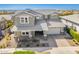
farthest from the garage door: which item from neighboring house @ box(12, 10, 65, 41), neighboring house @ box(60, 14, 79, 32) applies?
neighboring house @ box(60, 14, 79, 32)

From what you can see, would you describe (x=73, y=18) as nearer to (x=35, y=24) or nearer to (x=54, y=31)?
(x=54, y=31)

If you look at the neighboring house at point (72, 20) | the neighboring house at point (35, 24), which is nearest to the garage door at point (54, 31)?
the neighboring house at point (35, 24)

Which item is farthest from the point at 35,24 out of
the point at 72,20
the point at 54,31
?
the point at 72,20

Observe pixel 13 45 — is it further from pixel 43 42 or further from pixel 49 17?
pixel 49 17

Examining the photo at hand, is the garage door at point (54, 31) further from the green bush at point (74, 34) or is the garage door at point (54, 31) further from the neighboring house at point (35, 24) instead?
the green bush at point (74, 34)

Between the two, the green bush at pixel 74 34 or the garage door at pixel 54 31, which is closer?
the green bush at pixel 74 34

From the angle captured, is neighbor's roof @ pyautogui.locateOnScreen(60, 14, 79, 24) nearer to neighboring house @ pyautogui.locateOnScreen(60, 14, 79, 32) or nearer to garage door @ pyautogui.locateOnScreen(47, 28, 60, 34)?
neighboring house @ pyautogui.locateOnScreen(60, 14, 79, 32)
